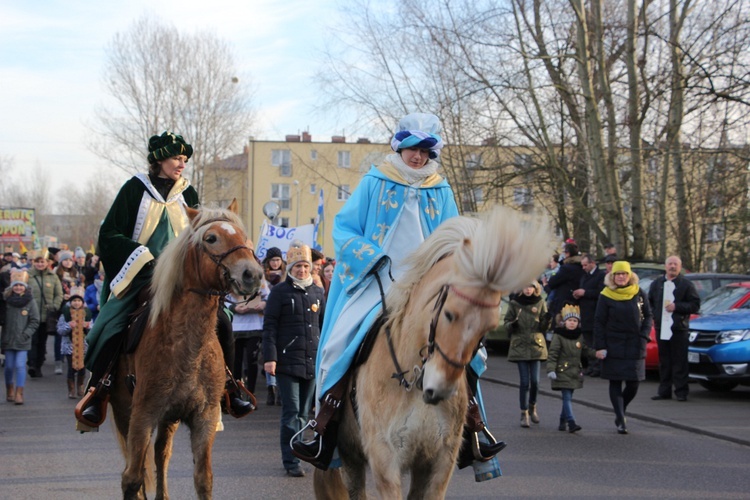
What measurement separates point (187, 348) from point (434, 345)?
250 cm

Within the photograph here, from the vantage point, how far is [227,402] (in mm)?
7004

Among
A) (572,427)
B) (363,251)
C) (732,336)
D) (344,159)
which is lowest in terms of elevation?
(572,427)

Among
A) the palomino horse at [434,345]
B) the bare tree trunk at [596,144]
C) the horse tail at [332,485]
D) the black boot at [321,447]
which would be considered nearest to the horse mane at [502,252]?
the palomino horse at [434,345]

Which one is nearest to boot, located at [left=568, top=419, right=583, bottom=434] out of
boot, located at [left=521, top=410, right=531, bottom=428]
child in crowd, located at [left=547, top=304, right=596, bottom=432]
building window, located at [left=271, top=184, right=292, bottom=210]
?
child in crowd, located at [left=547, top=304, right=596, bottom=432]

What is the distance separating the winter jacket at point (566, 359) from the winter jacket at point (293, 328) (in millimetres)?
3311

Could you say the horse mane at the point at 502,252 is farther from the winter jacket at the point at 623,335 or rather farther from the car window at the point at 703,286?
the car window at the point at 703,286

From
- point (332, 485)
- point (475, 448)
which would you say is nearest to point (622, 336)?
point (332, 485)

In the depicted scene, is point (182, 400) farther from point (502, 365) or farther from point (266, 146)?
point (266, 146)

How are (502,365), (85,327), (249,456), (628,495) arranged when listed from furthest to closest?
(502,365), (85,327), (249,456), (628,495)

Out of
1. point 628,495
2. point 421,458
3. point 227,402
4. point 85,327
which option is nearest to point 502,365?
point 85,327

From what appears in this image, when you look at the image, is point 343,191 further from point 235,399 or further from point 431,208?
point 431,208

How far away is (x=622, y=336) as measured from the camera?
11.7 meters

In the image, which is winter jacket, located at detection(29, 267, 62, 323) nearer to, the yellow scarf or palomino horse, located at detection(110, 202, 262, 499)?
the yellow scarf

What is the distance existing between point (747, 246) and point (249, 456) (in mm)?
16445
